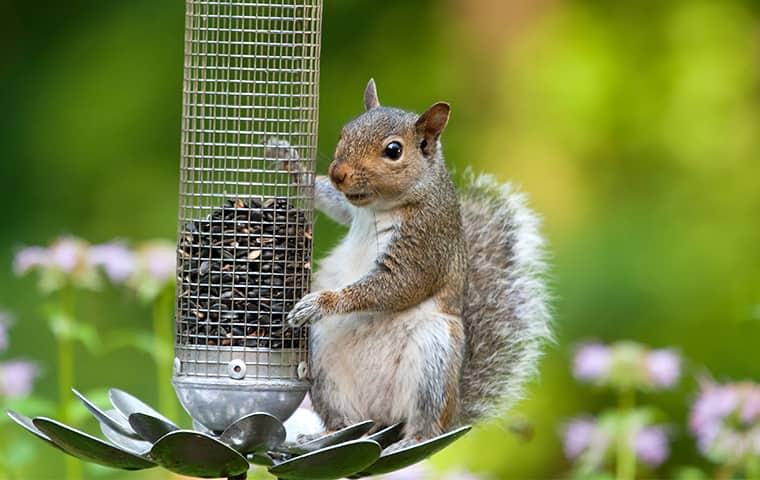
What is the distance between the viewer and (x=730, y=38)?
4949 millimetres

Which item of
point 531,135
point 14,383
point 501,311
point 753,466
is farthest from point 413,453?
point 531,135

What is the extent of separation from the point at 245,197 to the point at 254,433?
0.56 meters

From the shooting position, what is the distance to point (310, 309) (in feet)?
7.62

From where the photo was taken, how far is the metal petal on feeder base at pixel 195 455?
1899 millimetres

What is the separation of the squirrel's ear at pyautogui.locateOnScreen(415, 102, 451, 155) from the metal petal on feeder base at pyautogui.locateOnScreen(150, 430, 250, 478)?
30.0 inches

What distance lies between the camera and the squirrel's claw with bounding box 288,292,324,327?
7.59 feet

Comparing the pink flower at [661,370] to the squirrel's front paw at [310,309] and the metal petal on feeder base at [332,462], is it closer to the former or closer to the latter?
the squirrel's front paw at [310,309]

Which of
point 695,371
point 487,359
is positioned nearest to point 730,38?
point 695,371

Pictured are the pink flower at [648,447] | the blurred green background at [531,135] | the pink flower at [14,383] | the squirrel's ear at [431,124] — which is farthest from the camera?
the blurred green background at [531,135]

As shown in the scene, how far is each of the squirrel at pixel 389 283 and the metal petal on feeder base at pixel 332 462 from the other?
392mm

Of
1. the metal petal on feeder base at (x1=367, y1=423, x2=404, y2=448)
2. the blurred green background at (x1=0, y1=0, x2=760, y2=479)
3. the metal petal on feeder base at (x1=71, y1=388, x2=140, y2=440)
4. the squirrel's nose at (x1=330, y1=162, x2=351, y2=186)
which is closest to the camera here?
the metal petal on feeder base at (x1=71, y1=388, x2=140, y2=440)

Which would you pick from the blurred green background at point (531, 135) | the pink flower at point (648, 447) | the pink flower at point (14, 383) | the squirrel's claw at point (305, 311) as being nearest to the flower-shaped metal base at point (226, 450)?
the squirrel's claw at point (305, 311)

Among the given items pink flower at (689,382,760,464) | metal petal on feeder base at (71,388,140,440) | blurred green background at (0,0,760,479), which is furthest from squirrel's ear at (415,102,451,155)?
blurred green background at (0,0,760,479)

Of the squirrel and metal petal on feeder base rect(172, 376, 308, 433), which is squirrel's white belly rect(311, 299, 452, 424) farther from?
metal petal on feeder base rect(172, 376, 308, 433)
